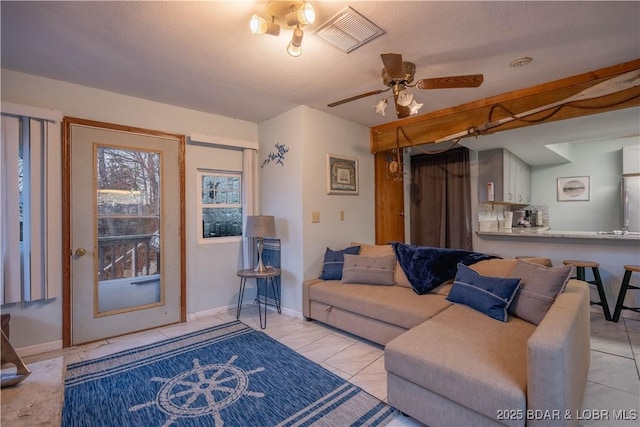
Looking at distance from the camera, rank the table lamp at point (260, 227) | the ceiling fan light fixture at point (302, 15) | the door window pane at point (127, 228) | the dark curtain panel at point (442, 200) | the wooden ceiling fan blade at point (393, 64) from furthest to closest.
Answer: the dark curtain panel at point (442, 200) → the table lamp at point (260, 227) → the door window pane at point (127, 228) → the wooden ceiling fan blade at point (393, 64) → the ceiling fan light fixture at point (302, 15)

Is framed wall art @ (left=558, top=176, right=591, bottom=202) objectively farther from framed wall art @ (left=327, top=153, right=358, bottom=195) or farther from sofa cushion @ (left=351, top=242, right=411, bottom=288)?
sofa cushion @ (left=351, top=242, right=411, bottom=288)

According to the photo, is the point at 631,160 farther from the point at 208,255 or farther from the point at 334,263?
the point at 208,255

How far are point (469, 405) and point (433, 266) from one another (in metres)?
1.47

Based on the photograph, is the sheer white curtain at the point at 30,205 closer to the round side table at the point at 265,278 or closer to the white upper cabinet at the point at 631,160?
the round side table at the point at 265,278

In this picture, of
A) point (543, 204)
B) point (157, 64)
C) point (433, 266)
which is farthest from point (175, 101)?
point (543, 204)

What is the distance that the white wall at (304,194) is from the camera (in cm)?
340

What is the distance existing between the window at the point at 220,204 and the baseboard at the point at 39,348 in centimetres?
159

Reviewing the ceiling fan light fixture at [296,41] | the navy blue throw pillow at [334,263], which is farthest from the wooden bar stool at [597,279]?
the ceiling fan light fixture at [296,41]

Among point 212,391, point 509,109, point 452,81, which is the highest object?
point 509,109

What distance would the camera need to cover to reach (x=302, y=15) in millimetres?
1622

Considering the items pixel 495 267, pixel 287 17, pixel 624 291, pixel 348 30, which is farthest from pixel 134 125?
pixel 624 291

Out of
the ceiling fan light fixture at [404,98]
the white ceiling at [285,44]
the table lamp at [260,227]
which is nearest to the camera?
the white ceiling at [285,44]

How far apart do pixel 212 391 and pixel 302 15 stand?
2.44 meters

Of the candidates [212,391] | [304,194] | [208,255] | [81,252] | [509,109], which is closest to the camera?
[212,391]
